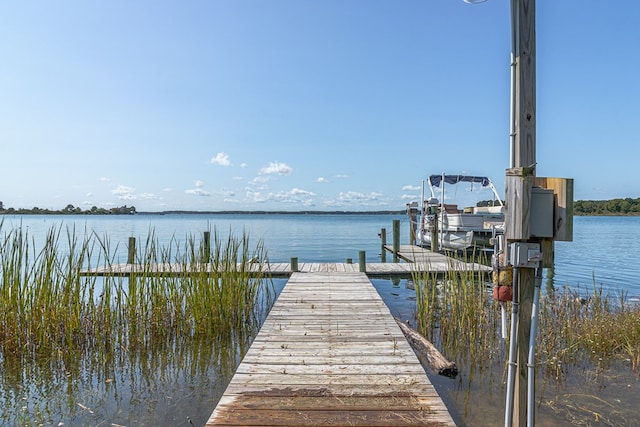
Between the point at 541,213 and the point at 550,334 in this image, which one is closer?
the point at 541,213

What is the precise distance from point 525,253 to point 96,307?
213 inches

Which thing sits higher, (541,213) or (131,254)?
(541,213)

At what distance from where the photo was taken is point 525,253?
238cm

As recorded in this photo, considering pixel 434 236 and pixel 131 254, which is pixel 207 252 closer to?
pixel 131 254

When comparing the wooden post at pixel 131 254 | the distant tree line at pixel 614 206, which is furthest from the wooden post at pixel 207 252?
the distant tree line at pixel 614 206

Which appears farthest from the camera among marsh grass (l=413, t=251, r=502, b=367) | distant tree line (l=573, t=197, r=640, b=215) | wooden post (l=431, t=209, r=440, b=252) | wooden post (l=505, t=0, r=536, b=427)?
distant tree line (l=573, t=197, r=640, b=215)

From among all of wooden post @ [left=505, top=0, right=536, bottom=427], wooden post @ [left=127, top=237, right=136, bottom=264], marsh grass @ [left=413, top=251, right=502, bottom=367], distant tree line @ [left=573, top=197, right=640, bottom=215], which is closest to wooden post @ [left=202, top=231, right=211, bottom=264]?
wooden post @ [left=127, top=237, right=136, bottom=264]

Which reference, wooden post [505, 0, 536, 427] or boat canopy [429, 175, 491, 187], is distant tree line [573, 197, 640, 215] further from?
wooden post [505, 0, 536, 427]

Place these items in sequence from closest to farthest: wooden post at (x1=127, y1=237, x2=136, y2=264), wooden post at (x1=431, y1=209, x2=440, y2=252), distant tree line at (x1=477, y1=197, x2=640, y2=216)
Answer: wooden post at (x1=127, y1=237, x2=136, y2=264) → wooden post at (x1=431, y1=209, x2=440, y2=252) → distant tree line at (x1=477, y1=197, x2=640, y2=216)

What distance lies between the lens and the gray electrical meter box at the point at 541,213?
2.38 metres

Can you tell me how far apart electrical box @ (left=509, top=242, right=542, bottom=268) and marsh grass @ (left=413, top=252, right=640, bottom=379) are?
2949 millimetres

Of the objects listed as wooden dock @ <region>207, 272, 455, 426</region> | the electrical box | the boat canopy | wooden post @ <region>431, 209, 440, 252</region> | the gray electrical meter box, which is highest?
the boat canopy

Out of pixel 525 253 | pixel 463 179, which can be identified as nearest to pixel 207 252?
pixel 525 253

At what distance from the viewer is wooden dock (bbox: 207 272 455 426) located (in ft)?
9.26
